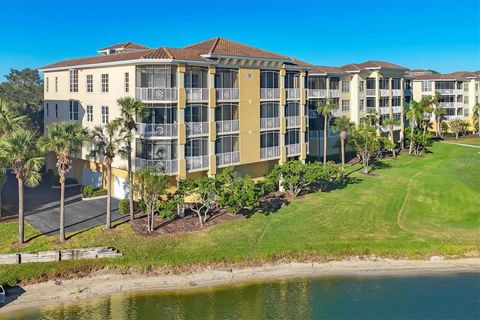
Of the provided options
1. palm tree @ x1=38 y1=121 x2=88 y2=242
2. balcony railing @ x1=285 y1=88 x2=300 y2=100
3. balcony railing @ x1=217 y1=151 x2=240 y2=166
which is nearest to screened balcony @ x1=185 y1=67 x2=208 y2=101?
balcony railing @ x1=217 y1=151 x2=240 y2=166

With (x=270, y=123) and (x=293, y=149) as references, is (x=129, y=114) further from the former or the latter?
(x=293, y=149)

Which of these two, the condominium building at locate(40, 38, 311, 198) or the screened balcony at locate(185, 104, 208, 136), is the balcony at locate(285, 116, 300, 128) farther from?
the screened balcony at locate(185, 104, 208, 136)

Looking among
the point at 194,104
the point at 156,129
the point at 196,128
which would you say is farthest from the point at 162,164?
the point at 194,104

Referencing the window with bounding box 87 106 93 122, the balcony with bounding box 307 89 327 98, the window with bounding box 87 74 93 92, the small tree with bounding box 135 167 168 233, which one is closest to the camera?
the small tree with bounding box 135 167 168 233

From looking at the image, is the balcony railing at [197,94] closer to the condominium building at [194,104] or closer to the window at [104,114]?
the condominium building at [194,104]

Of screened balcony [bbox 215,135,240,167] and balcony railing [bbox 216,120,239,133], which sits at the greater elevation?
balcony railing [bbox 216,120,239,133]

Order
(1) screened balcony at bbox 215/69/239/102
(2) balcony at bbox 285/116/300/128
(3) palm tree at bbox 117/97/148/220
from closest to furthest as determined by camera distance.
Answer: (3) palm tree at bbox 117/97/148/220, (1) screened balcony at bbox 215/69/239/102, (2) balcony at bbox 285/116/300/128

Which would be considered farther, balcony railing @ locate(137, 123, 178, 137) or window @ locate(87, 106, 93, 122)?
window @ locate(87, 106, 93, 122)
